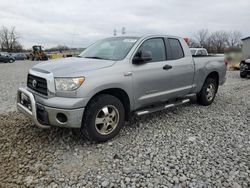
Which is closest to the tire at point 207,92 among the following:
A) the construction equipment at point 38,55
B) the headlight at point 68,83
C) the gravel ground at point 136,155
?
the gravel ground at point 136,155

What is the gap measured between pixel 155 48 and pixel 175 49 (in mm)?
639

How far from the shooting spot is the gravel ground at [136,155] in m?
2.93

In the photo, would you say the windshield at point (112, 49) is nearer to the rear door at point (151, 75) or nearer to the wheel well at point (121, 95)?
the rear door at point (151, 75)

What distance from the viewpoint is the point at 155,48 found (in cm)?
470

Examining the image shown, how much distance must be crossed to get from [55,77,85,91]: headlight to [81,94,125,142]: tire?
0.37 meters

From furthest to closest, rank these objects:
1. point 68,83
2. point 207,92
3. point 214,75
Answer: point 214,75 → point 207,92 → point 68,83

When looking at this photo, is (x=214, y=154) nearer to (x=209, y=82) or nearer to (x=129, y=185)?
(x=129, y=185)

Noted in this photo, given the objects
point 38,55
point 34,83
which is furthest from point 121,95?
point 38,55

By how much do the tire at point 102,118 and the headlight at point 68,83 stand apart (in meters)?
0.37

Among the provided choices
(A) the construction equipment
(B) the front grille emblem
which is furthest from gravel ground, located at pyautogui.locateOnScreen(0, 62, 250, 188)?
(A) the construction equipment

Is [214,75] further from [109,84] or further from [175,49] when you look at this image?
[109,84]

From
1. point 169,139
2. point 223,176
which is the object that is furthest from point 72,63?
point 223,176

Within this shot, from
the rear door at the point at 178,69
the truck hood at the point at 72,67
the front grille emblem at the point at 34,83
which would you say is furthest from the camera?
the rear door at the point at 178,69

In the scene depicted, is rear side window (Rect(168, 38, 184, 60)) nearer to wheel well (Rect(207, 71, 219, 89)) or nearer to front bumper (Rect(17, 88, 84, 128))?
wheel well (Rect(207, 71, 219, 89))
